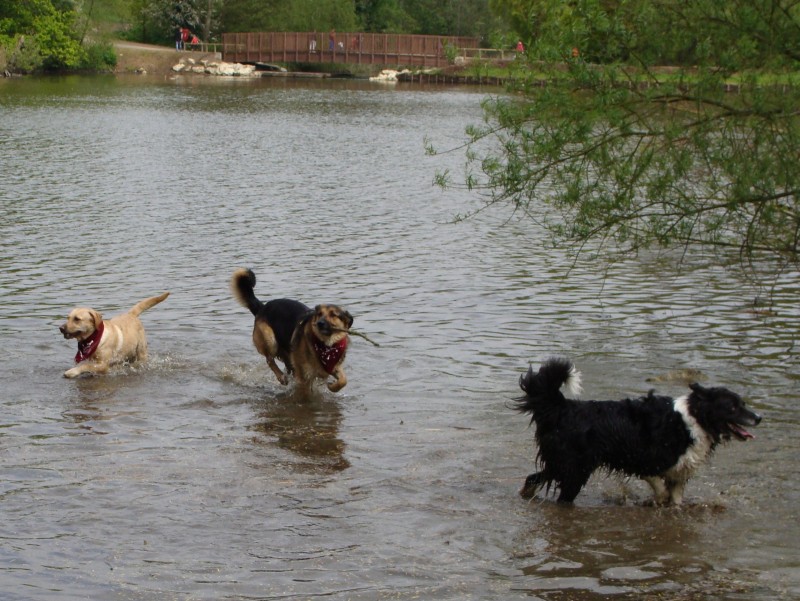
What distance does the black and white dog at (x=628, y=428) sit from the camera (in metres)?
7.62

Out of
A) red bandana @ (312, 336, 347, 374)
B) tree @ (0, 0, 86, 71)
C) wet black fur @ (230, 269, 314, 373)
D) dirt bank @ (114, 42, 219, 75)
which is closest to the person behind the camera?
red bandana @ (312, 336, 347, 374)

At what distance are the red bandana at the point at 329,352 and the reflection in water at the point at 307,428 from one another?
45cm

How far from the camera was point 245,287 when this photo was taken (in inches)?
472

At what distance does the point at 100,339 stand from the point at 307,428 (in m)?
2.79

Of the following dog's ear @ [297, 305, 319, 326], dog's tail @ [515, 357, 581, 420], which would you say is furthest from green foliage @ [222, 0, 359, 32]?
dog's tail @ [515, 357, 581, 420]

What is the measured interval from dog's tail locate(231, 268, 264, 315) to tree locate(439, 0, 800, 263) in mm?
2899

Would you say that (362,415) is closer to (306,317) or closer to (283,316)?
(306,317)

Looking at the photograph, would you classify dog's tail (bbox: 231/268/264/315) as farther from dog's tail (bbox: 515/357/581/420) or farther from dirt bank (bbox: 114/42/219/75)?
dirt bank (bbox: 114/42/219/75)

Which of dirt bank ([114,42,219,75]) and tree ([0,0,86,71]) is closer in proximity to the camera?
tree ([0,0,86,71])

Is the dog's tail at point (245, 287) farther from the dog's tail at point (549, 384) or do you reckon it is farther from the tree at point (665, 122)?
the dog's tail at point (549, 384)

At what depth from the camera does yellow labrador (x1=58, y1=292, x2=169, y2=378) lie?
11.3 metres

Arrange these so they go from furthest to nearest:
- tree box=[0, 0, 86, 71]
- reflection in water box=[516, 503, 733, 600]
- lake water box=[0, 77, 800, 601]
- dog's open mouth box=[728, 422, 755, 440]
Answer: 1. tree box=[0, 0, 86, 71]
2. dog's open mouth box=[728, 422, 755, 440]
3. lake water box=[0, 77, 800, 601]
4. reflection in water box=[516, 503, 733, 600]

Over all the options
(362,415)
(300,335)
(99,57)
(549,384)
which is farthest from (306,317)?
(99,57)

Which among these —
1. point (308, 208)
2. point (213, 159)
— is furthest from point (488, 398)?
point (213, 159)
